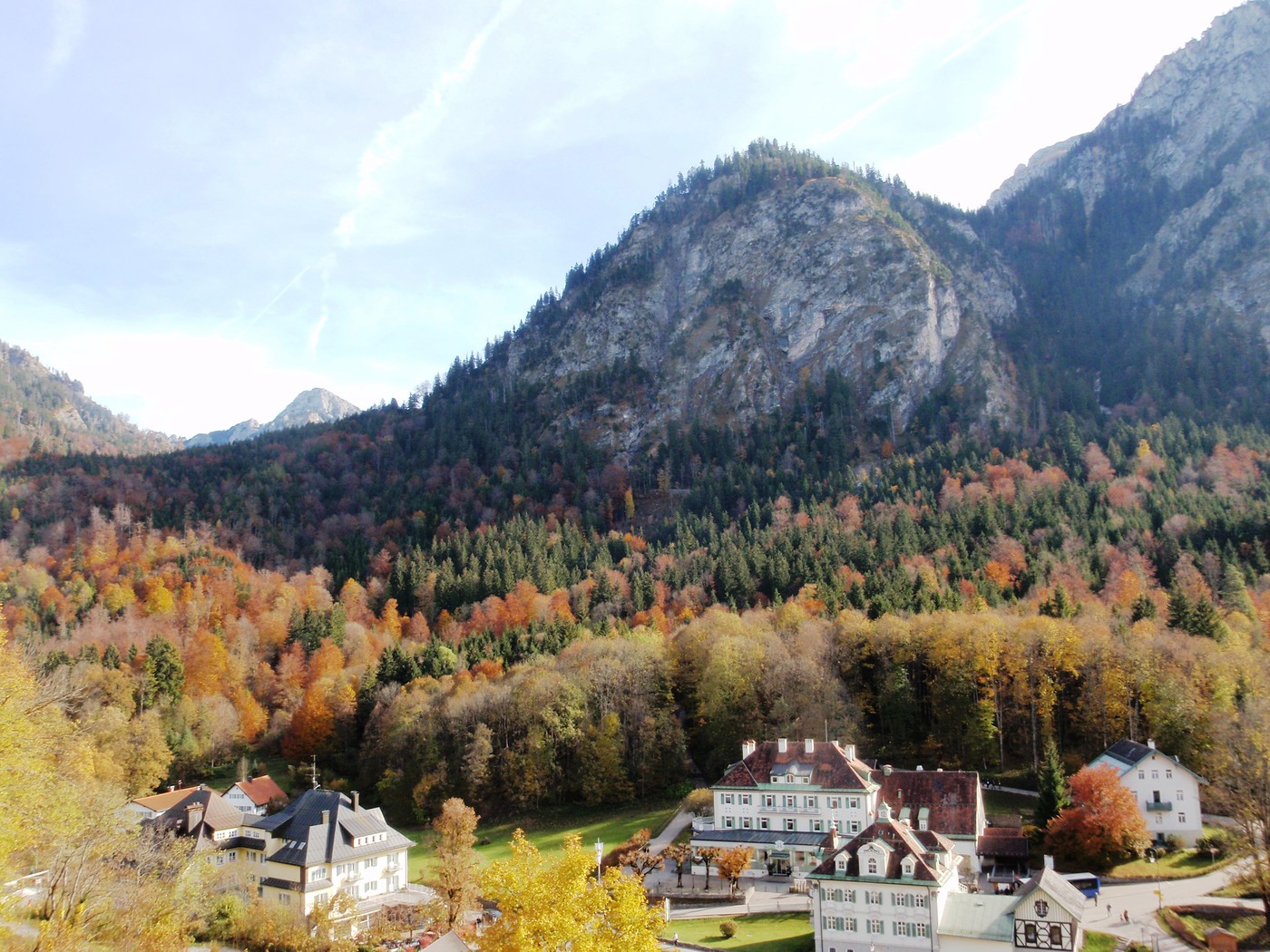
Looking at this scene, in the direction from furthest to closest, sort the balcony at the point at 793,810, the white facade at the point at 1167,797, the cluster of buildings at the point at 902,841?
the balcony at the point at 793,810
the white facade at the point at 1167,797
the cluster of buildings at the point at 902,841

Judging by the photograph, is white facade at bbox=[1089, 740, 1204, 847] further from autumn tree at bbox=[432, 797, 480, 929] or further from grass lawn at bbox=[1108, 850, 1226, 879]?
autumn tree at bbox=[432, 797, 480, 929]

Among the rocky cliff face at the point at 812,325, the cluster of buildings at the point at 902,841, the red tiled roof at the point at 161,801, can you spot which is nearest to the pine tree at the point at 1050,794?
the cluster of buildings at the point at 902,841

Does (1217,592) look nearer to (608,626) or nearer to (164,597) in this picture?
(608,626)

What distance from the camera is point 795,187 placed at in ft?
652

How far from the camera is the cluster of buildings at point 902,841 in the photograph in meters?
37.8

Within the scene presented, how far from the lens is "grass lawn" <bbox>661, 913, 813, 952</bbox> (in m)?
38.9

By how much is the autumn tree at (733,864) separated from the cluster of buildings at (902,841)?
3.30 meters

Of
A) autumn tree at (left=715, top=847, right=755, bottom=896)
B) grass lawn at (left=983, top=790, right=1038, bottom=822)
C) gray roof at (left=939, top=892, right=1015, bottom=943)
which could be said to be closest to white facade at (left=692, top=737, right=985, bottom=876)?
autumn tree at (left=715, top=847, right=755, bottom=896)

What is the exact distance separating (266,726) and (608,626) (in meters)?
33.6

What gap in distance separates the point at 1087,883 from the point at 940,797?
8.69 meters

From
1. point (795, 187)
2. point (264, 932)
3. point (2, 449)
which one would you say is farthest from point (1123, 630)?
point (2, 449)

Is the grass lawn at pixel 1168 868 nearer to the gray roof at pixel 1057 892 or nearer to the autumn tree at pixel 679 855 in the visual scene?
the gray roof at pixel 1057 892

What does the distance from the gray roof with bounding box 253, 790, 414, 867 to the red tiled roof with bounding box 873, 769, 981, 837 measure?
2917cm

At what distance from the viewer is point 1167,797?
165 feet
